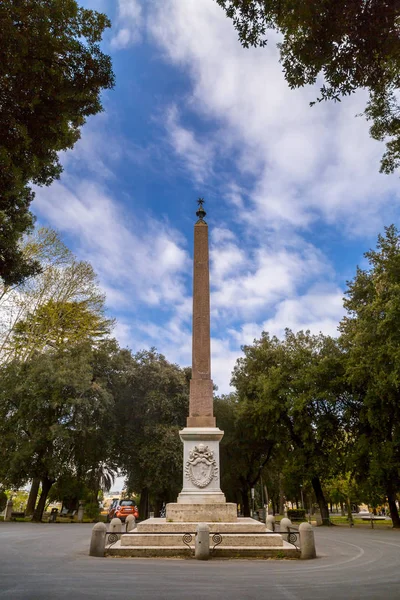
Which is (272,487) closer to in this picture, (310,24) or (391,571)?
(391,571)

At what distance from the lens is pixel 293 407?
90.0 feet

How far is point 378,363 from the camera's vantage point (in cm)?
2069

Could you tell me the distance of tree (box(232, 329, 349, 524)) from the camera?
27.7 m

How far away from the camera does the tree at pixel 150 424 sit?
96.0 ft

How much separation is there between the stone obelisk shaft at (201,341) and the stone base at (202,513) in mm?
2505

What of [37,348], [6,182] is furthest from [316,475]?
[6,182]

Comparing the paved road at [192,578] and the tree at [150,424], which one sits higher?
the tree at [150,424]

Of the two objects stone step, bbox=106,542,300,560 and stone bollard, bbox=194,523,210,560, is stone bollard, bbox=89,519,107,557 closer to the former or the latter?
stone step, bbox=106,542,300,560

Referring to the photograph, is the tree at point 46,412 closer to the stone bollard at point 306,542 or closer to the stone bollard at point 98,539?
the stone bollard at point 98,539

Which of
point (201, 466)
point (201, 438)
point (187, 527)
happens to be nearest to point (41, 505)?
point (201, 466)

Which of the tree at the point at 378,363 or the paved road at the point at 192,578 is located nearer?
the paved road at the point at 192,578

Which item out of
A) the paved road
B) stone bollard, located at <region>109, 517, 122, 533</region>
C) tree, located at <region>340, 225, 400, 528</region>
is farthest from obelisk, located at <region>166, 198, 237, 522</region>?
tree, located at <region>340, 225, 400, 528</region>

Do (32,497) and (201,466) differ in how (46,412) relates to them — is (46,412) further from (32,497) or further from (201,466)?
(201,466)

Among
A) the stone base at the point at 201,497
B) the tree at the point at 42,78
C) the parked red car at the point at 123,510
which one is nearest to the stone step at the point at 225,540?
the stone base at the point at 201,497
